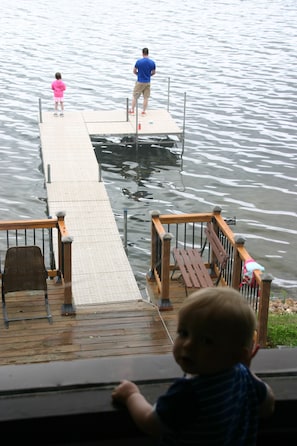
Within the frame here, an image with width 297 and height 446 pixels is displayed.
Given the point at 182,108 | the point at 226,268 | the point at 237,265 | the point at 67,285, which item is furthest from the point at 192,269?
the point at 182,108

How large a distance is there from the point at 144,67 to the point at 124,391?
21.0 m

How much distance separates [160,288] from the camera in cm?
1005

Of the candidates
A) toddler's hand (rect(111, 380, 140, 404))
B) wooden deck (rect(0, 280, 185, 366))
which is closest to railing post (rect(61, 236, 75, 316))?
wooden deck (rect(0, 280, 185, 366))

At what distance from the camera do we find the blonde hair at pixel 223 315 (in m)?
1.97

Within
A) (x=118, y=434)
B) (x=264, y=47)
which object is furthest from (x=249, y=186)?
(x=264, y=47)

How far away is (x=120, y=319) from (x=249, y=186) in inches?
447

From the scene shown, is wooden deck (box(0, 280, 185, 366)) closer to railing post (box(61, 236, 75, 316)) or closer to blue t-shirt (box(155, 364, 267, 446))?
railing post (box(61, 236, 75, 316))

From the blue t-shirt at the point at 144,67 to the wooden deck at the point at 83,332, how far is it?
13606mm

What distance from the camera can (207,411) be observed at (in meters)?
2.05

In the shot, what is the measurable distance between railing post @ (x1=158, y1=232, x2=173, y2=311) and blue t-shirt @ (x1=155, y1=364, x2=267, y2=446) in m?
7.31

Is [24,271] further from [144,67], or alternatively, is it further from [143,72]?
[143,72]

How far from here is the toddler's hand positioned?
2.18 m

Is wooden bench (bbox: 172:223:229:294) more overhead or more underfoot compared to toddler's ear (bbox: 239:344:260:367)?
more underfoot

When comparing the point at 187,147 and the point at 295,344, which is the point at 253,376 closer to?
the point at 295,344
